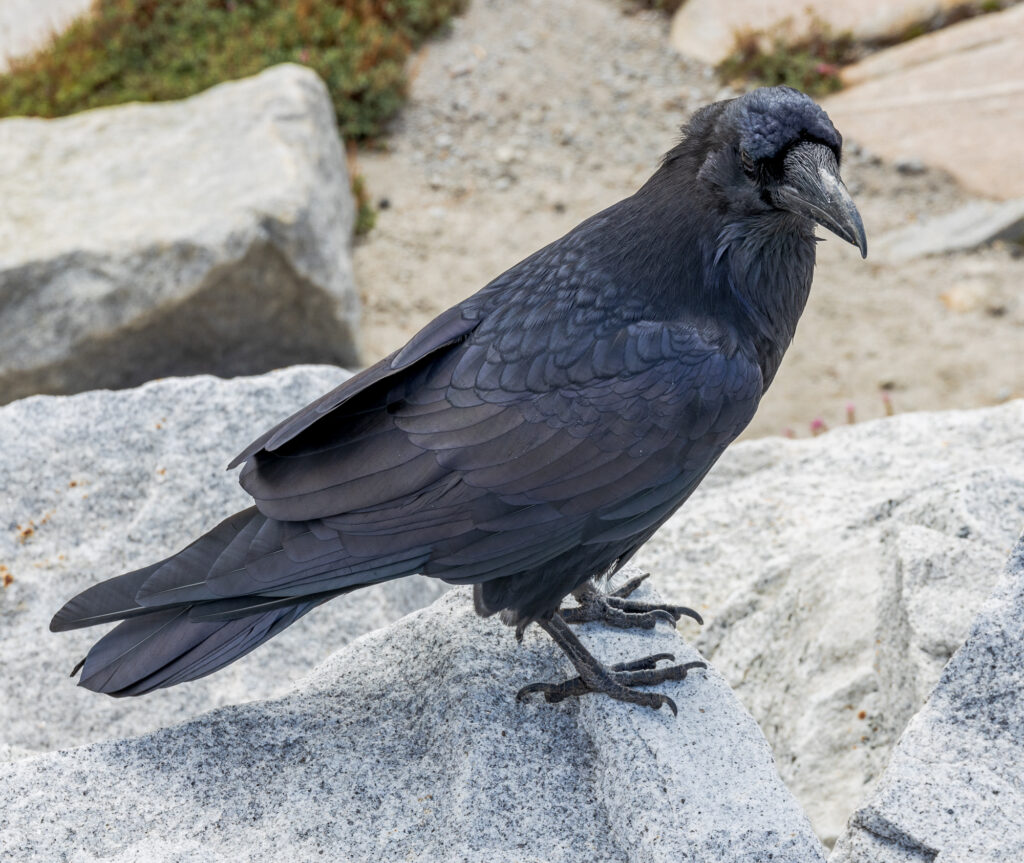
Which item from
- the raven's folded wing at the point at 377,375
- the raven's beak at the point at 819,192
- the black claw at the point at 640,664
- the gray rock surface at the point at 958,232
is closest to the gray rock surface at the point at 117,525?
the raven's folded wing at the point at 377,375

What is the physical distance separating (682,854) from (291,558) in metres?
1.21

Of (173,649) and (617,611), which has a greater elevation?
(173,649)

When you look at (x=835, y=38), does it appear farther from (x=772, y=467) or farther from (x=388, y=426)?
(x=388, y=426)

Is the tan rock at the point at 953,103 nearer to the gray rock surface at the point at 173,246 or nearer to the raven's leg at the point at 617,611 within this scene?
the gray rock surface at the point at 173,246

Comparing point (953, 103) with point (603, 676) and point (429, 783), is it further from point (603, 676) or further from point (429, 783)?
point (429, 783)

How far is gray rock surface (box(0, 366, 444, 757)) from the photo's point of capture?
142 inches

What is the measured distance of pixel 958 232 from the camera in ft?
27.4

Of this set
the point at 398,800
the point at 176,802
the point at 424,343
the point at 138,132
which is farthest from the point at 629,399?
the point at 138,132

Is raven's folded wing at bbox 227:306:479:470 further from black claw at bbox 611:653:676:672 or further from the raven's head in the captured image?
black claw at bbox 611:653:676:672

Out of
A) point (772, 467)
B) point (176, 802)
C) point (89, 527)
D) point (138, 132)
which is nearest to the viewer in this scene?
point (176, 802)

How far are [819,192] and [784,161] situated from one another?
0.46 ft

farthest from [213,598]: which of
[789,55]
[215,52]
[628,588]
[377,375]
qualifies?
[789,55]

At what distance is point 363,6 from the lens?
1001 centimetres

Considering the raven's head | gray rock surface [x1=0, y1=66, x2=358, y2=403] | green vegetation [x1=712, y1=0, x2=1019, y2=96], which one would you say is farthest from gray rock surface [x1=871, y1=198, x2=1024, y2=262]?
the raven's head
